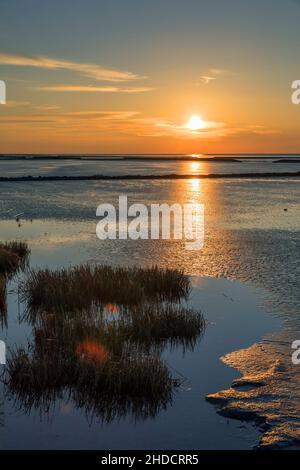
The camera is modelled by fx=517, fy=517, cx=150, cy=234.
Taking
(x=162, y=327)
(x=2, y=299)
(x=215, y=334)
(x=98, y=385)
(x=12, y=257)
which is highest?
(x=12, y=257)

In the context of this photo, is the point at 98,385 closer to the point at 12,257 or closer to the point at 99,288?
the point at 99,288

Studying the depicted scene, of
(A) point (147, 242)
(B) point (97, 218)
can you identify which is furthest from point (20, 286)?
(B) point (97, 218)

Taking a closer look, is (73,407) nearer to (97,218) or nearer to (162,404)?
(162,404)

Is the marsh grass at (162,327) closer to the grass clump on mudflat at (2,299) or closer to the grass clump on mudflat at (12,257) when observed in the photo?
the grass clump on mudflat at (2,299)

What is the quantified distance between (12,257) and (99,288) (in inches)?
253

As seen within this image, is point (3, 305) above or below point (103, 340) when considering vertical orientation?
above

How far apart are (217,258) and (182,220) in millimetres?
14056

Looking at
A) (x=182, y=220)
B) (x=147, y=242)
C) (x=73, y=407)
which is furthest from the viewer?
(x=182, y=220)

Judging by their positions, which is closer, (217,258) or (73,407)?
(73,407)

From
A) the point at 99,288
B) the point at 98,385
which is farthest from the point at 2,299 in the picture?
the point at 98,385

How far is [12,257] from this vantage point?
66.3ft

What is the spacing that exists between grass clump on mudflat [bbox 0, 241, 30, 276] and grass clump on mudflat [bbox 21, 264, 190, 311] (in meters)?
3.00

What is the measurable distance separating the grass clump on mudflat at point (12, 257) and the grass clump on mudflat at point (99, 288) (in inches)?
118

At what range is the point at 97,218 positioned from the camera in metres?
35.5
